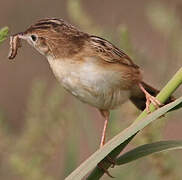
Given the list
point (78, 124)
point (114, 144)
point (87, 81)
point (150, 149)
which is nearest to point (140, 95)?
point (78, 124)

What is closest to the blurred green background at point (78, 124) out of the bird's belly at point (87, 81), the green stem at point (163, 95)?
the bird's belly at point (87, 81)

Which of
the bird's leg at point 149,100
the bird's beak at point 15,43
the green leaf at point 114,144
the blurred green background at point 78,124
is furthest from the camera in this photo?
the blurred green background at point 78,124

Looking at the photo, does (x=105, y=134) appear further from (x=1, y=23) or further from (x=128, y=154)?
(x=1, y=23)

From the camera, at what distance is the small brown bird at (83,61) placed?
268cm

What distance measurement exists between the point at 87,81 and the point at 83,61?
0.08 metres

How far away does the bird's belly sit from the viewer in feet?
8.78

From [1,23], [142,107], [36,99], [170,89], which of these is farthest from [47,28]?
[1,23]

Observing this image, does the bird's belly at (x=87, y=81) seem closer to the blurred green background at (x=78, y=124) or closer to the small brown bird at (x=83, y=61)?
the small brown bird at (x=83, y=61)

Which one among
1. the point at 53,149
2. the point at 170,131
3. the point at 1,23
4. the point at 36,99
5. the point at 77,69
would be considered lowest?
the point at 170,131

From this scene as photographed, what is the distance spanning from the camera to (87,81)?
2.68m

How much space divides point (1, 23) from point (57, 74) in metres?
4.90

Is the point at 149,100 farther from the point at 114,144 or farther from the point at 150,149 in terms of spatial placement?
the point at 114,144

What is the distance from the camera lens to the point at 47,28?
2.70 m

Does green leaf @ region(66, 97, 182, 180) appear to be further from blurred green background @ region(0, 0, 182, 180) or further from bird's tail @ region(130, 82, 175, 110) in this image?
bird's tail @ region(130, 82, 175, 110)
